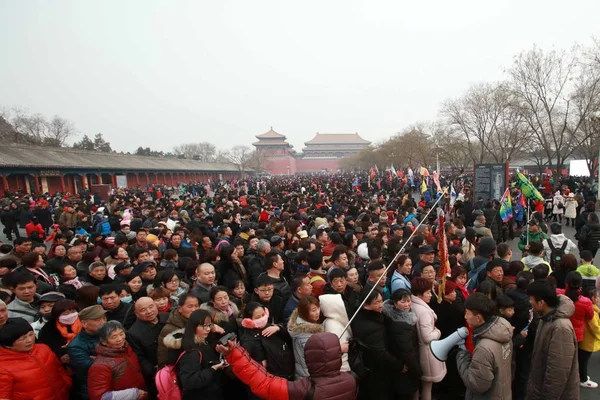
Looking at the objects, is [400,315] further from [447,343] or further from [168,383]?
[168,383]

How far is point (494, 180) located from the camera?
40.7 feet

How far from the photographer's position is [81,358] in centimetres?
265

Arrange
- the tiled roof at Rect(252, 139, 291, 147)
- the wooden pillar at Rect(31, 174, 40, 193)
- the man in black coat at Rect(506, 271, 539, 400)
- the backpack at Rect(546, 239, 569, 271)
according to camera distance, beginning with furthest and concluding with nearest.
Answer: the tiled roof at Rect(252, 139, 291, 147), the wooden pillar at Rect(31, 174, 40, 193), the backpack at Rect(546, 239, 569, 271), the man in black coat at Rect(506, 271, 539, 400)

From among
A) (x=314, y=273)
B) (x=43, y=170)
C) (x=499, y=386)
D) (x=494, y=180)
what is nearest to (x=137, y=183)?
(x=43, y=170)

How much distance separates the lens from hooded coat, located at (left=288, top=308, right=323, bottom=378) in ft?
8.54

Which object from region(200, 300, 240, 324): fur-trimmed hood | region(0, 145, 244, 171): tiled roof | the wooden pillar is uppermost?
region(0, 145, 244, 171): tiled roof

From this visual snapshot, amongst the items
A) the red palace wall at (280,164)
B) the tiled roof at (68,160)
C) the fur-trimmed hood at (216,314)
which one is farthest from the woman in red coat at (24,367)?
the red palace wall at (280,164)

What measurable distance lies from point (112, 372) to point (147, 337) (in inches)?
15.8

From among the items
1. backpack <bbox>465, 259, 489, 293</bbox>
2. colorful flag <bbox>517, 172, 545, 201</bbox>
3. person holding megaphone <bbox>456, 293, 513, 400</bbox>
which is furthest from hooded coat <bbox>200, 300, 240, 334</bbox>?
colorful flag <bbox>517, 172, 545, 201</bbox>

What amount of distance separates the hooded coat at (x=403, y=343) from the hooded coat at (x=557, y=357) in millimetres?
858

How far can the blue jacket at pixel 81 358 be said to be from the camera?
2.64 meters

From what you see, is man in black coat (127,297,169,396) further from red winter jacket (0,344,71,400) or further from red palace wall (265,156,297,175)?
red palace wall (265,156,297,175)

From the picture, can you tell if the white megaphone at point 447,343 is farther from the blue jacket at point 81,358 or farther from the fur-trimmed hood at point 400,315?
the blue jacket at point 81,358

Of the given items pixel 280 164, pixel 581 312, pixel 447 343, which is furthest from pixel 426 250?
pixel 280 164
